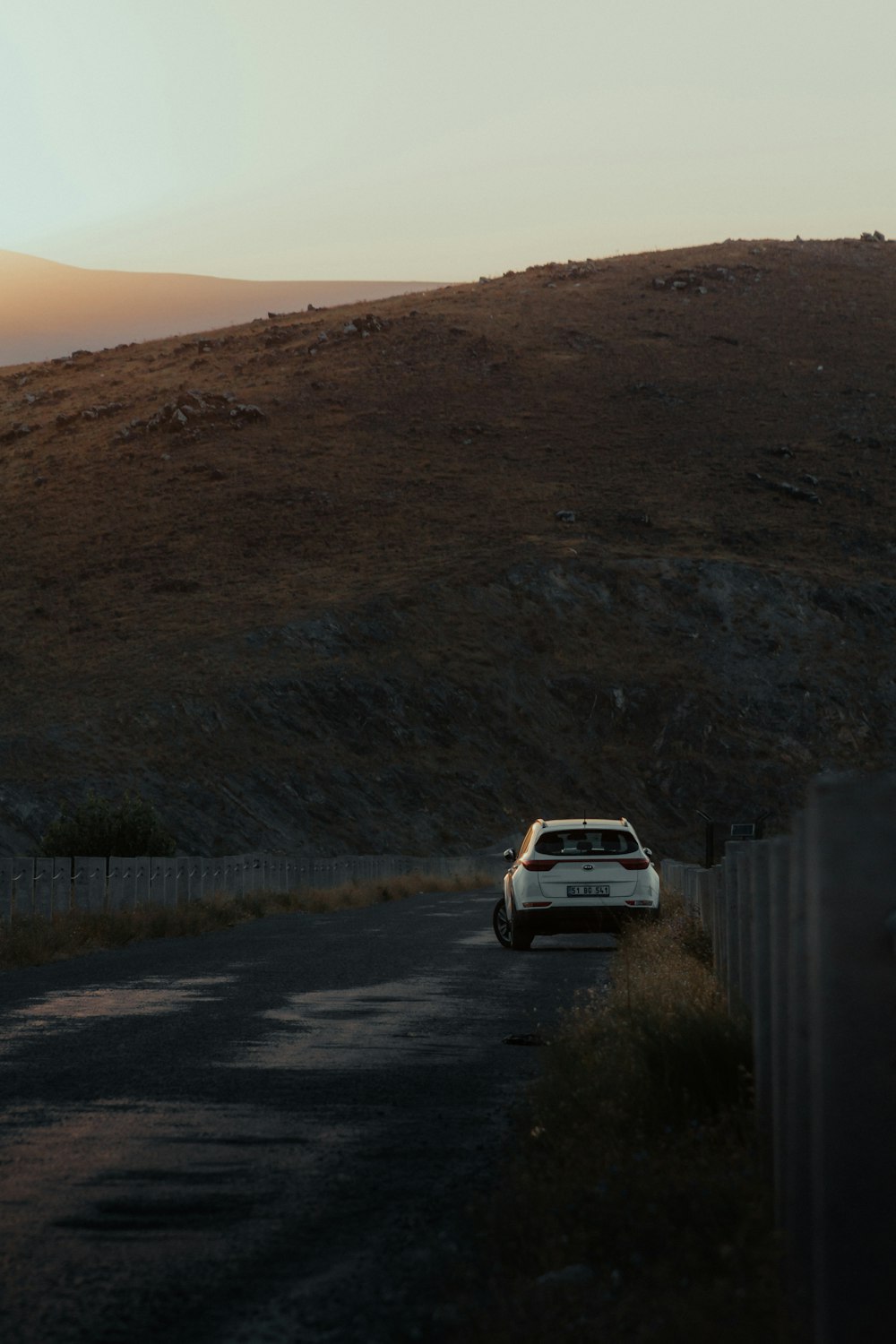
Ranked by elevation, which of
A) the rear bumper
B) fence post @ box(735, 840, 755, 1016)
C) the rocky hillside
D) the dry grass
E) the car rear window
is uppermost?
the rocky hillside

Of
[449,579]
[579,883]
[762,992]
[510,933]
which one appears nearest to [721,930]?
[762,992]

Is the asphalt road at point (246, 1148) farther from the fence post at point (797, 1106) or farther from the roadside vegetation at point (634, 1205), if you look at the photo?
the fence post at point (797, 1106)

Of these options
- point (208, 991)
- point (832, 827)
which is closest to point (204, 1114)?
point (832, 827)

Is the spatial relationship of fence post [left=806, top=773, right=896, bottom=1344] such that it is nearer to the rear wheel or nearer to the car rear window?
the car rear window

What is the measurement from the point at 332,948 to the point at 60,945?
3.79 m

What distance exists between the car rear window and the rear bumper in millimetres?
746

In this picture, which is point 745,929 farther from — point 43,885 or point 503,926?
point 43,885

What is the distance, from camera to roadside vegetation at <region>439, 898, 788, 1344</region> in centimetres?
503

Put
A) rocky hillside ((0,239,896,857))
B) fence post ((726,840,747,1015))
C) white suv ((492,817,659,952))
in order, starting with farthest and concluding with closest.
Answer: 1. rocky hillside ((0,239,896,857))
2. white suv ((492,817,659,952))
3. fence post ((726,840,747,1015))

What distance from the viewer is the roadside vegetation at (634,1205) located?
16.5 ft

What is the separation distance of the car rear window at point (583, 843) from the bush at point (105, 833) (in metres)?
16.1

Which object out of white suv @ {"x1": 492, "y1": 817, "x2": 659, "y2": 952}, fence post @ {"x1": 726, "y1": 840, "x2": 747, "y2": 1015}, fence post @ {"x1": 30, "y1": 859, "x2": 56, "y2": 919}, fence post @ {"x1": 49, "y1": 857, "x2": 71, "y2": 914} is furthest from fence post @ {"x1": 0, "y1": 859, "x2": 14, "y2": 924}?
fence post @ {"x1": 726, "y1": 840, "x2": 747, "y2": 1015}

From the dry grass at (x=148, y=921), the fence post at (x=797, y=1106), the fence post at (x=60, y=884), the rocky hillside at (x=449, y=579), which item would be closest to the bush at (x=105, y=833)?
the dry grass at (x=148, y=921)

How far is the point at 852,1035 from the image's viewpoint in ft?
15.0
